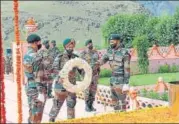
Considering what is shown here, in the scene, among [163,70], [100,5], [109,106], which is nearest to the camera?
[109,106]

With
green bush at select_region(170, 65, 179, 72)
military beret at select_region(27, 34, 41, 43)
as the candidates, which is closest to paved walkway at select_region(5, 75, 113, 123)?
military beret at select_region(27, 34, 41, 43)

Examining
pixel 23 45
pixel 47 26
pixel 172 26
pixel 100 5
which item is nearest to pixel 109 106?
pixel 23 45

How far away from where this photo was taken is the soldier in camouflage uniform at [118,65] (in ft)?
33.8

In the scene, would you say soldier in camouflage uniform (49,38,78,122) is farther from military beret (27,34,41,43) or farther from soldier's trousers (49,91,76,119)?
military beret (27,34,41,43)

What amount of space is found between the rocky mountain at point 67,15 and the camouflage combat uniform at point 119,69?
23104 millimetres

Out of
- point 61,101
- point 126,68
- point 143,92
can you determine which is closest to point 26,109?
point 143,92

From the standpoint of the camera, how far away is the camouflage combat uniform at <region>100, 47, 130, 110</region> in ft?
33.8

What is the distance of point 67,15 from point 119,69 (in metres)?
33.5

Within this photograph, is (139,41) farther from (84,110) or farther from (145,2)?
(145,2)

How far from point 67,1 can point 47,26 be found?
853 centimetres

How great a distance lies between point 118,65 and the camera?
1034 cm

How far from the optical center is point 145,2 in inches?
2100

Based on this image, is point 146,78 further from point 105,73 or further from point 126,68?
point 126,68

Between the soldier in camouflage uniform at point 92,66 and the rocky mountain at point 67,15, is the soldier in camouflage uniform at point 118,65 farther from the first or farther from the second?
the rocky mountain at point 67,15
